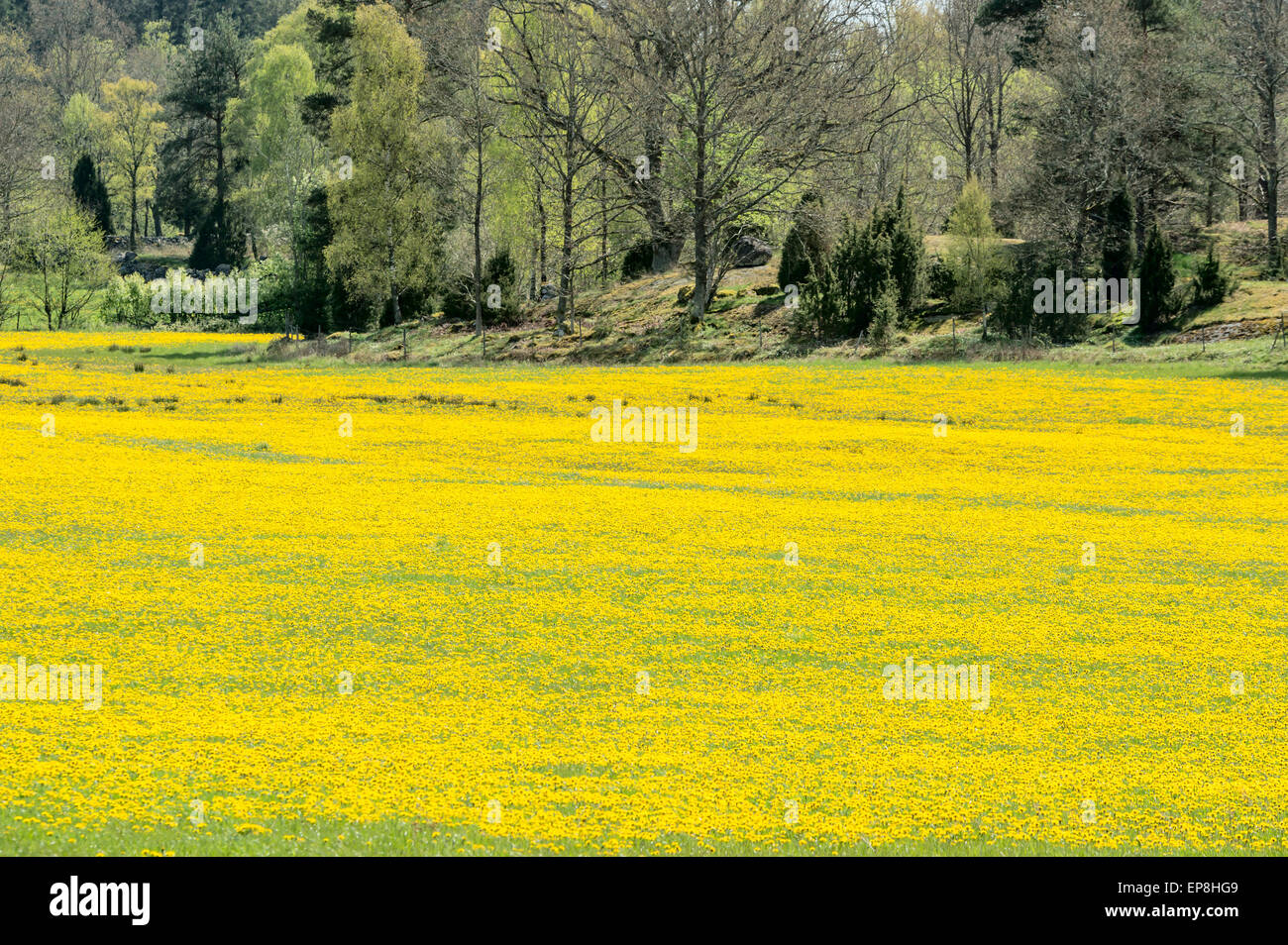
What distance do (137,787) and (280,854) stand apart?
2.20m

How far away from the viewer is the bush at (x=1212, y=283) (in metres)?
62.6

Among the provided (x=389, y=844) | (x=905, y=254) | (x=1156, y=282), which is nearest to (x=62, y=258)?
(x=905, y=254)

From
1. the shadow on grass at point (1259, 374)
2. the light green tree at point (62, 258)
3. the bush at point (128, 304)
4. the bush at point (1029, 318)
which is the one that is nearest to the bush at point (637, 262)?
the bush at point (1029, 318)

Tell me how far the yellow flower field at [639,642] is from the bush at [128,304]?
60.7 meters

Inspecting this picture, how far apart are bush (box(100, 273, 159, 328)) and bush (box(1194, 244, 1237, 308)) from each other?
71583 mm

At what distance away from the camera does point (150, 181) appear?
14712 cm

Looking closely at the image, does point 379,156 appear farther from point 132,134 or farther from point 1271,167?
point 132,134

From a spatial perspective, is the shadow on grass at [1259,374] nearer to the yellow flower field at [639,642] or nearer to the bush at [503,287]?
the yellow flower field at [639,642]

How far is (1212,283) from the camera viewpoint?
205 ft

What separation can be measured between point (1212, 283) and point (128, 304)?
75042mm

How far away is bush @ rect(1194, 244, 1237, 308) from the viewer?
62594 mm

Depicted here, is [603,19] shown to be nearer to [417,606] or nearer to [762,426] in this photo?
[762,426]
